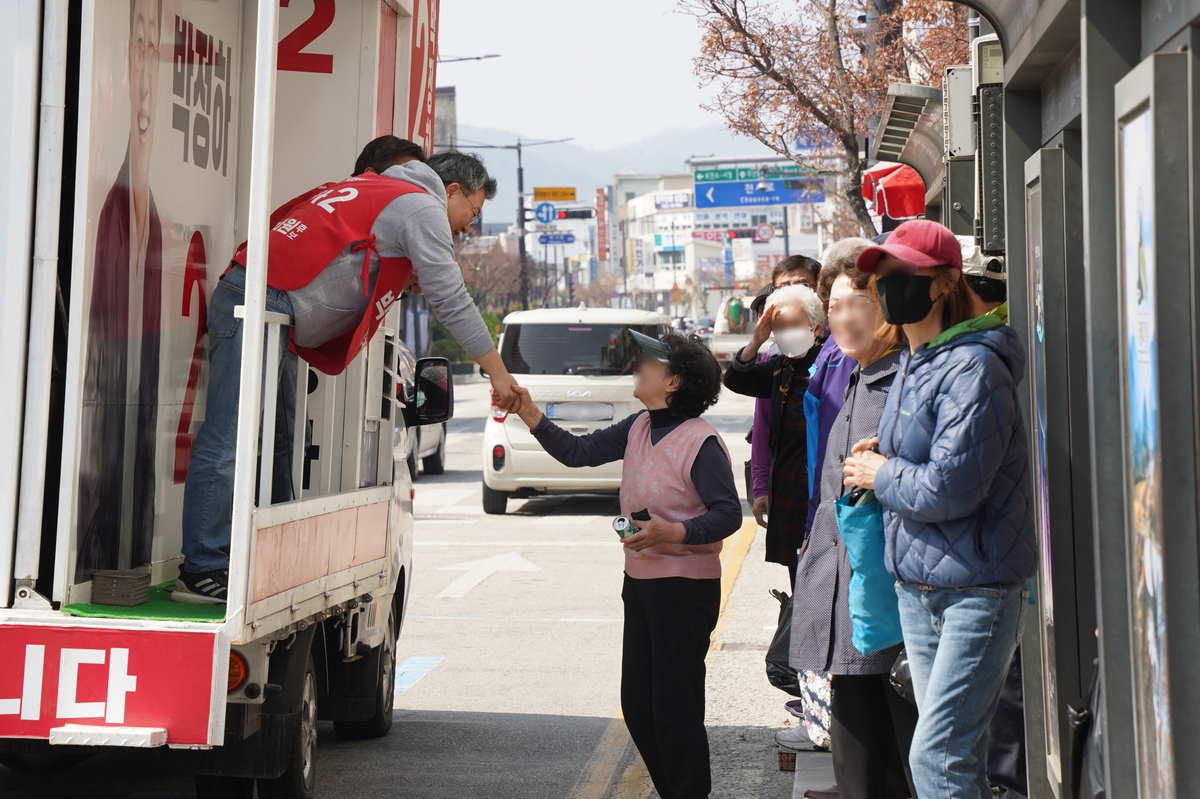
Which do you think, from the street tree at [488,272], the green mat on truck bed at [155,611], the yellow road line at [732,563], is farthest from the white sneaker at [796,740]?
the street tree at [488,272]

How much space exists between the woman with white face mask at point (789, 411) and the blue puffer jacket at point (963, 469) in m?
1.81

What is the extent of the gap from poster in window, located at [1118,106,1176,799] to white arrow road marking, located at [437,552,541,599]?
7555 mm

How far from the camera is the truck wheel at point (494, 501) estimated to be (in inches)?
571

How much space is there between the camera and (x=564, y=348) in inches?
552

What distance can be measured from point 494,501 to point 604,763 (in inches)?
349

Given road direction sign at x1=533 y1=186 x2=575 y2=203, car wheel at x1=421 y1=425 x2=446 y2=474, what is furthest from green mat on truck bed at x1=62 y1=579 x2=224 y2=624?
road direction sign at x1=533 y1=186 x2=575 y2=203

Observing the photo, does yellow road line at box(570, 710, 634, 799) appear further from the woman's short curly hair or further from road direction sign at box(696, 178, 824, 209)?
road direction sign at box(696, 178, 824, 209)

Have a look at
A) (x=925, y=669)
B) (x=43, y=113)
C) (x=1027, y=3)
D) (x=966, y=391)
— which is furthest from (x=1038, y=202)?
(x=43, y=113)

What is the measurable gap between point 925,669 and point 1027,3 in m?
2.02

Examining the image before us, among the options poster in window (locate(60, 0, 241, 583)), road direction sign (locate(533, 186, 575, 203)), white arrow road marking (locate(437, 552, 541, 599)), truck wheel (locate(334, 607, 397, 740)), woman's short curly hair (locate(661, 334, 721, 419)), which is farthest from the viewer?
road direction sign (locate(533, 186, 575, 203))

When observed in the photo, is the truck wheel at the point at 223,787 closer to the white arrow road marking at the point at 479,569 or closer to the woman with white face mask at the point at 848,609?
the woman with white face mask at the point at 848,609

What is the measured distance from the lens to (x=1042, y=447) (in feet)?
13.7

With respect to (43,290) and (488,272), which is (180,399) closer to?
(43,290)

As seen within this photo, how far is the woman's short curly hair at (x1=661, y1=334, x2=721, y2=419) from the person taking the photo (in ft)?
15.8
